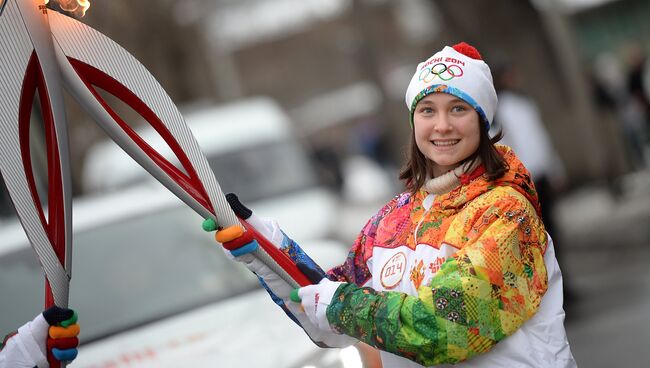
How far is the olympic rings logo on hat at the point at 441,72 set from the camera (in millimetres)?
3084

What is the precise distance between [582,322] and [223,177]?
3.42 m

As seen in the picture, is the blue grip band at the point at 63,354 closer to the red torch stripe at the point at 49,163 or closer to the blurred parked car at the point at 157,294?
the red torch stripe at the point at 49,163

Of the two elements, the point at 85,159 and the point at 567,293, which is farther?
the point at 85,159

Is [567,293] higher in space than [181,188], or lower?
lower

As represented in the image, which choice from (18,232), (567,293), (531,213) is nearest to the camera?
(531,213)

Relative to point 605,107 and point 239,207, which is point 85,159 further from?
point 239,207

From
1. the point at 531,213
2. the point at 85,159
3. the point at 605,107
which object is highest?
the point at 531,213

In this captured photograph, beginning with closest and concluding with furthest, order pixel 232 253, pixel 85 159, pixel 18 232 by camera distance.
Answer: pixel 232 253, pixel 18 232, pixel 85 159

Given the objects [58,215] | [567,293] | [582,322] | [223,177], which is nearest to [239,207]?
[58,215]

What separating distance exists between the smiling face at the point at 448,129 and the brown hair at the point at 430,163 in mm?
22

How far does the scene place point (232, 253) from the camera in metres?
3.20

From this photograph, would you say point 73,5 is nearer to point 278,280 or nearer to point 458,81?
point 278,280

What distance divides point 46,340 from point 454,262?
123 centimetres

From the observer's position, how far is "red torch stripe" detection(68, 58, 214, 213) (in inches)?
129
